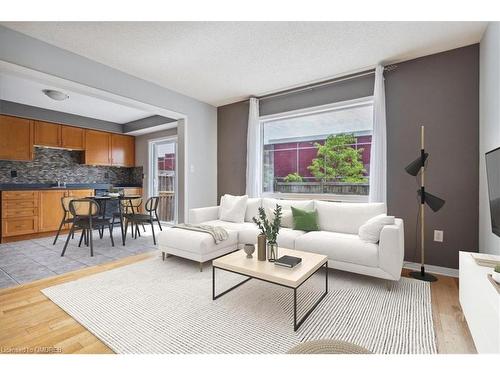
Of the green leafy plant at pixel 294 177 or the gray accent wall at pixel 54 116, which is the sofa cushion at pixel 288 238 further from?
the gray accent wall at pixel 54 116

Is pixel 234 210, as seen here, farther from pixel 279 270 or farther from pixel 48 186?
pixel 48 186

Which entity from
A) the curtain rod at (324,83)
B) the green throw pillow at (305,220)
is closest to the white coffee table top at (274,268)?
the green throw pillow at (305,220)

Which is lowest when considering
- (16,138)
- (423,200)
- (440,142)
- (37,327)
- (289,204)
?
(37,327)

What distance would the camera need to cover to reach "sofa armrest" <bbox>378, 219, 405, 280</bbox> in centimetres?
234

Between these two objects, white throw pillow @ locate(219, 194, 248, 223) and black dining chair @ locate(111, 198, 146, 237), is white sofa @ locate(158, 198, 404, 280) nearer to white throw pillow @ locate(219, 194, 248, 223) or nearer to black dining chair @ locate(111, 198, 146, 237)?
white throw pillow @ locate(219, 194, 248, 223)

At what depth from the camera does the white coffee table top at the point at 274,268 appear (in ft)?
5.99

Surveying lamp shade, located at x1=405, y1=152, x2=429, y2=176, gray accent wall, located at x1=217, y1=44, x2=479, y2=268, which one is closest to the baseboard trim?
gray accent wall, located at x1=217, y1=44, x2=479, y2=268

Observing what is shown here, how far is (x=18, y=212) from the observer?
4.63 metres

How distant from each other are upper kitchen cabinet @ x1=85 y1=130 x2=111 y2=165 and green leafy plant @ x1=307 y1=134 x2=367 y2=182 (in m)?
5.06

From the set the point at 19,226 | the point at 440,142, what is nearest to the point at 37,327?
the point at 19,226

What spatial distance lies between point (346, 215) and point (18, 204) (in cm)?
571

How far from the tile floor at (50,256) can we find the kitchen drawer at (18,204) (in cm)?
73
